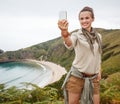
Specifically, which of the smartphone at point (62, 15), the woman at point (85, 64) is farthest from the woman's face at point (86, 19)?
the smartphone at point (62, 15)

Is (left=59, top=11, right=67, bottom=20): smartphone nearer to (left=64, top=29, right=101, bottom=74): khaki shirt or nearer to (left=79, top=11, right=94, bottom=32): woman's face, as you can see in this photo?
(left=64, top=29, right=101, bottom=74): khaki shirt

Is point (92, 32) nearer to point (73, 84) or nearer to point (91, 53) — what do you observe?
point (91, 53)

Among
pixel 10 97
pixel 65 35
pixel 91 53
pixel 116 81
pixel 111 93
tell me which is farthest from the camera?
pixel 116 81

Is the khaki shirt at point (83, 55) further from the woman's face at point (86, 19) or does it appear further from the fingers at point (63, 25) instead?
the fingers at point (63, 25)

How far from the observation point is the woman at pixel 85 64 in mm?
5355

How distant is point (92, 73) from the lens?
5.48 meters

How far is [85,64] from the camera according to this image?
5.39 meters

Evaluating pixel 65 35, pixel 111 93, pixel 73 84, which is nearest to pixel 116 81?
pixel 111 93

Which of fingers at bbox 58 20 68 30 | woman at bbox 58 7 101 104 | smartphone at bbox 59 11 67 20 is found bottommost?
woman at bbox 58 7 101 104

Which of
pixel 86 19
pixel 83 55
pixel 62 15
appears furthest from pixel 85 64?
pixel 62 15

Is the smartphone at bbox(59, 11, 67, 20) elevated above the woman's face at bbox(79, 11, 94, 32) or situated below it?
above

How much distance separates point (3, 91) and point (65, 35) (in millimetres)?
2939

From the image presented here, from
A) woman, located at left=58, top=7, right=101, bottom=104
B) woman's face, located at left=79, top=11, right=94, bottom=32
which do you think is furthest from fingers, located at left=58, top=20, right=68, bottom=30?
woman's face, located at left=79, top=11, right=94, bottom=32

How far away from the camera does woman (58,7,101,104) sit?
5.36 meters
